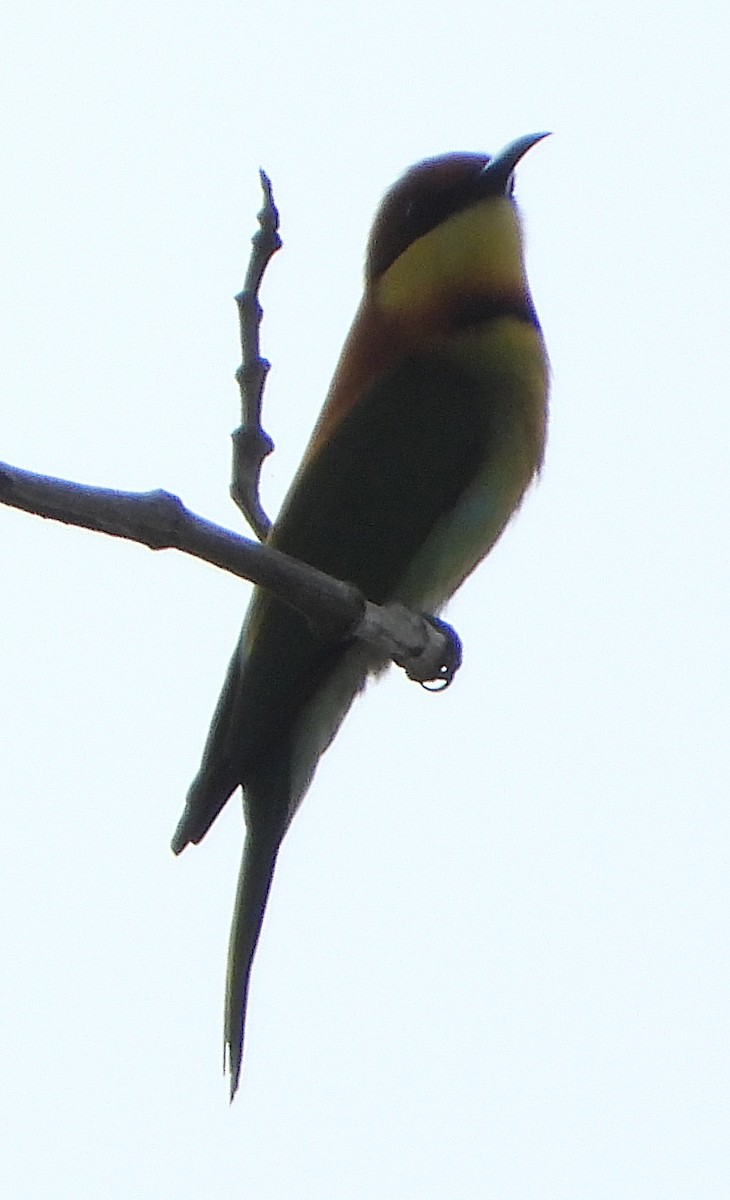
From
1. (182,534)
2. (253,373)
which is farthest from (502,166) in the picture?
(182,534)

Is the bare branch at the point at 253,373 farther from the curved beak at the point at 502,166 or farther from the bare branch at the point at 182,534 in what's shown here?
the curved beak at the point at 502,166

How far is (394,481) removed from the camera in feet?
7.37

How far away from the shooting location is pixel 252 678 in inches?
83.3

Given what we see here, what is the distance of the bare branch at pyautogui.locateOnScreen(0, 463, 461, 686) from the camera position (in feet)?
3.75

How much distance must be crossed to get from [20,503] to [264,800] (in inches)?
42.2

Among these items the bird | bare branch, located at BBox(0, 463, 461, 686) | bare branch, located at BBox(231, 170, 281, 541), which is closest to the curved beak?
the bird

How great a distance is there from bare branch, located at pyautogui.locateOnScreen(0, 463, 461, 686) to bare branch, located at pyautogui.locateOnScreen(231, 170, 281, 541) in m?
0.40

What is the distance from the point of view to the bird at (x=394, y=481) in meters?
2.10

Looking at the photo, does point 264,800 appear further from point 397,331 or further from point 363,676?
point 397,331

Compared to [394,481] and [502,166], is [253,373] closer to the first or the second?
[394,481]

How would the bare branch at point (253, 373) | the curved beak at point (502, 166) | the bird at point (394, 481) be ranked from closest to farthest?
the bare branch at point (253, 373), the bird at point (394, 481), the curved beak at point (502, 166)

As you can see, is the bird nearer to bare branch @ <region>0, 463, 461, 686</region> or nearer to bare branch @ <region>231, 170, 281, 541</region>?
bare branch @ <region>231, 170, 281, 541</region>

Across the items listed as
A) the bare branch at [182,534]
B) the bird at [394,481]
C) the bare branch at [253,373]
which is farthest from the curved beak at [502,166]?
the bare branch at [182,534]

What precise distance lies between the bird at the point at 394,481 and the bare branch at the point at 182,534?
56 centimetres
